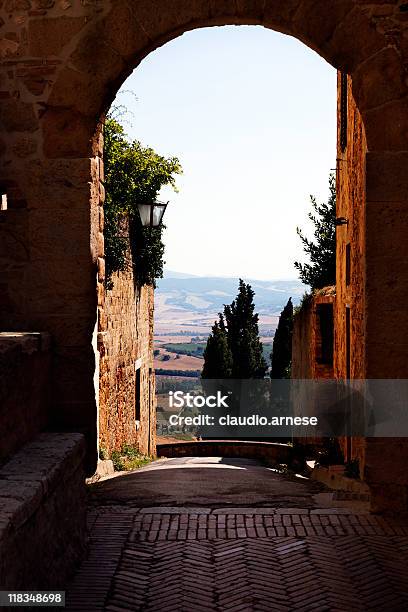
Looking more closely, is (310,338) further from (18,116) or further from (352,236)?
(18,116)

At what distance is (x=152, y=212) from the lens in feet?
34.6

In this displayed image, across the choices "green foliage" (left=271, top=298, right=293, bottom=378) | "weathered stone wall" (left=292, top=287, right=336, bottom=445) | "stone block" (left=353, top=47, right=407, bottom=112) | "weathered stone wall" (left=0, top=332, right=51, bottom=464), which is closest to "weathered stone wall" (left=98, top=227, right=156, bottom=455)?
"weathered stone wall" (left=0, top=332, right=51, bottom=464)

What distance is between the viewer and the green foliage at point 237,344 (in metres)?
28.1

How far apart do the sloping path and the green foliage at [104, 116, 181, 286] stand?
4.63m

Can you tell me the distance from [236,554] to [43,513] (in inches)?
59.0

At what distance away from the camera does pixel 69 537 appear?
4297 mm

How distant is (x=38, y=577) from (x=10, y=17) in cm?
407

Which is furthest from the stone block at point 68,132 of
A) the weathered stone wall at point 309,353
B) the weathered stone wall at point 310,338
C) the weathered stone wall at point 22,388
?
the weathered stone wall at point 309,353

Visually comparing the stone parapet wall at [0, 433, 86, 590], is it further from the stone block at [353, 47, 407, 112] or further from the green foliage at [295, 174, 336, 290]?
the green foliage at [295, 174, 336, 290]

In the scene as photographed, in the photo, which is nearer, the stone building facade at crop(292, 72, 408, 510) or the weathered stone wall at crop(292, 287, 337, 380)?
the stone building facade at crop(292, 72, 408, 510)

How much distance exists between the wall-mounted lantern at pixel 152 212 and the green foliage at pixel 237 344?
17.6m

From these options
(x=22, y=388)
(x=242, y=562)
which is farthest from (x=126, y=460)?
(x=22, y=388)

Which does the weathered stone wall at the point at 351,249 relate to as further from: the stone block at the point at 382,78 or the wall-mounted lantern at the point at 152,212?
the wall-mounted lantern at the point at 152,212

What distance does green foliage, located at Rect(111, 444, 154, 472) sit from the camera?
9062mm
